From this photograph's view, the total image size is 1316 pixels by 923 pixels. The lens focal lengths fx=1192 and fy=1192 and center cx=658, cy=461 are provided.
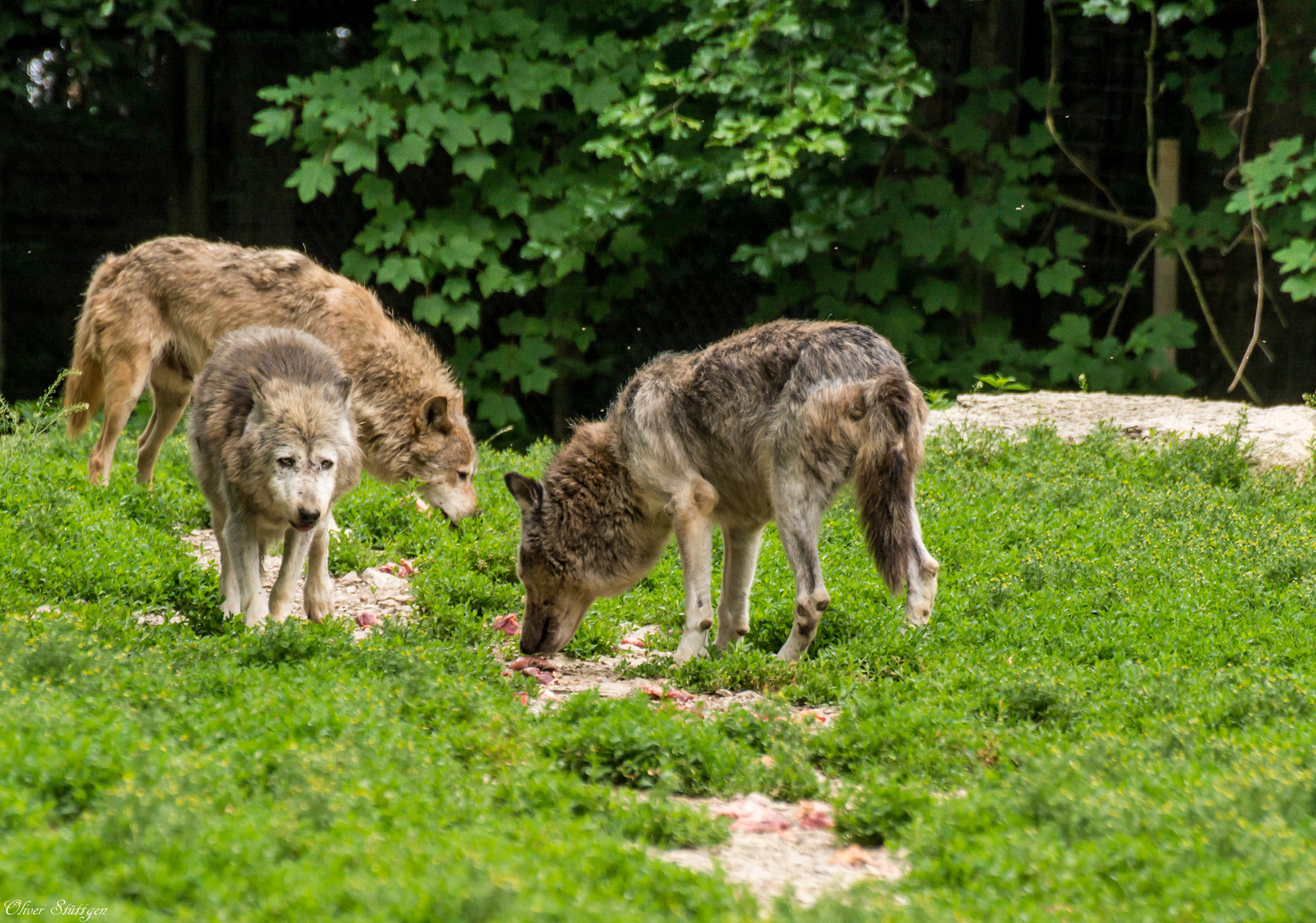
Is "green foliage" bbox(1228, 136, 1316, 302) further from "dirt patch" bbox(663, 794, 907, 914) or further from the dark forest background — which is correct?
"dirt patch" bbox(663, 794, 907, 914)

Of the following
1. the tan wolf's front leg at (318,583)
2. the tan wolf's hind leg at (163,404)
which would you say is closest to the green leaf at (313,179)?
the tan wolf's hind leg at (163,404)

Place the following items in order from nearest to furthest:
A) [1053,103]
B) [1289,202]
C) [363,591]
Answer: [363,591]
[1289,202]
[1053,103]

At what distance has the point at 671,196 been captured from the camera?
11078 mm

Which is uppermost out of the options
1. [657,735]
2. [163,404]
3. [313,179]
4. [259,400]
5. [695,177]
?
[695,177]

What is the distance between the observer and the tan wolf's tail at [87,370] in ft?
28.8

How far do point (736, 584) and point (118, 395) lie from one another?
16.3 feet

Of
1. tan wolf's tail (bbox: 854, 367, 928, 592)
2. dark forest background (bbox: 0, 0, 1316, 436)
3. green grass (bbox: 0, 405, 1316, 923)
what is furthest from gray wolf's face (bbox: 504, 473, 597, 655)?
dark forest background (bbox: 0, 0, 1316, 436)

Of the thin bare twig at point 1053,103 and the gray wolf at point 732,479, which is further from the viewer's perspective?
the thin bare twig at point 1053,103

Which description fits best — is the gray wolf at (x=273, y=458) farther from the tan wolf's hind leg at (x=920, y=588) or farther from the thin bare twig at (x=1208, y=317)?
the thin bare twig at (x=1208, y=317)

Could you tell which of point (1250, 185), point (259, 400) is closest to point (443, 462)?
point (259, 400)

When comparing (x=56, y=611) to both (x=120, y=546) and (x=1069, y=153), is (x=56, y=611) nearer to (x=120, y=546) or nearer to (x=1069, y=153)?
(x=120, y=546)

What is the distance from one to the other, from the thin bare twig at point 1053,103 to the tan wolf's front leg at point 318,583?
838cm

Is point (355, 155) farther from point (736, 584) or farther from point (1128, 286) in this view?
point (1128, 286)

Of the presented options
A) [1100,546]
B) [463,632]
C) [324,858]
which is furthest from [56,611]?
[1100,546]
